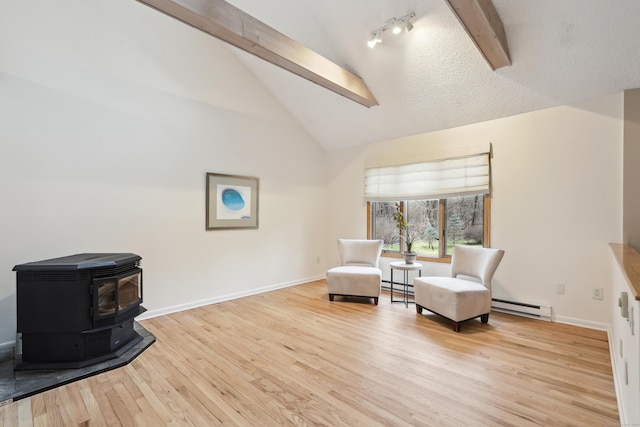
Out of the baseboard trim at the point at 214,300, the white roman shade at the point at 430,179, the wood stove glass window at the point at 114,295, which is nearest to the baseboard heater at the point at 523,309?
the white roman shade at the point at 430,179

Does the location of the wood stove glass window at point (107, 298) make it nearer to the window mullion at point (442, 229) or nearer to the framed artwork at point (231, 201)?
the framed artwork at point (231, 201)

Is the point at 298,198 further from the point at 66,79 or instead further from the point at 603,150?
the point at 603,150

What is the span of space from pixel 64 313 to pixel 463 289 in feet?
12.0

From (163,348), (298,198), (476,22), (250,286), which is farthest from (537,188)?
(163,348)

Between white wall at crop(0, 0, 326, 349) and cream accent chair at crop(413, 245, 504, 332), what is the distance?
Result: 2.47m

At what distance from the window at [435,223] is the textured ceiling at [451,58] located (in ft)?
3.62

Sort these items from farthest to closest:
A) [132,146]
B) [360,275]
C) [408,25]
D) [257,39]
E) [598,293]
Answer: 1. [360,275]
2. [132,146]
3. [598,293]
4. [408,25]
5. [257,39]

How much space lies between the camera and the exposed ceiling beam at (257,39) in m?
2.23

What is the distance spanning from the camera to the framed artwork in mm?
4027

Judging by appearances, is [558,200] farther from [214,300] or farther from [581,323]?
[214,300]

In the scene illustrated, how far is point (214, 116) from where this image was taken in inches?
160

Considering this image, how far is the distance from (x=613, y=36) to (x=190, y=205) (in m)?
4.68

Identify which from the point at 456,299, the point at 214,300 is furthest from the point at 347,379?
the point at 214,300

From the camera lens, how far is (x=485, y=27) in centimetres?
247
